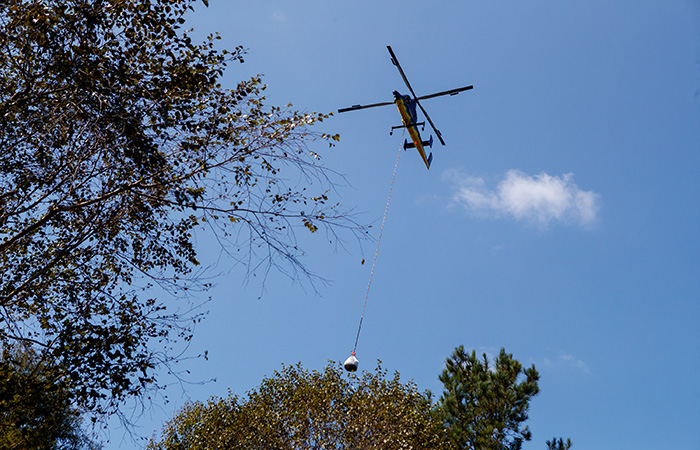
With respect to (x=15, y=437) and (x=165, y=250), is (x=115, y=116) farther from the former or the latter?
(x=15, y=437)

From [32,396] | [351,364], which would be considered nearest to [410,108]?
[351,364]

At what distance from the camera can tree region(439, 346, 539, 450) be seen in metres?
20.8

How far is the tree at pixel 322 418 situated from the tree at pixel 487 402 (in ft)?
8.28

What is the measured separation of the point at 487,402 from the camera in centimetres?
2138

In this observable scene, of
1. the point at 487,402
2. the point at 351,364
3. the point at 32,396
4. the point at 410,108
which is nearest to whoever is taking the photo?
the point at 32,396

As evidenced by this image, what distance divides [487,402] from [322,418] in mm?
8234

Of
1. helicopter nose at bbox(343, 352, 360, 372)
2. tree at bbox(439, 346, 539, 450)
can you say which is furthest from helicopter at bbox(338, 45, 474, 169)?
tree at bbox(439, 346, 539, 450)

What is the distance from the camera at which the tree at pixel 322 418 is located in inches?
620

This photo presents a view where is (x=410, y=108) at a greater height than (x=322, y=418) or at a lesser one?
greater

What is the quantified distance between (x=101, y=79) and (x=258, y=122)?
2.01 m

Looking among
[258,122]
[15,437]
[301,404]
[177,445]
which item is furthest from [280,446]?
[258,122]

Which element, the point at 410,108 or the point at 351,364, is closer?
the point at 351,364

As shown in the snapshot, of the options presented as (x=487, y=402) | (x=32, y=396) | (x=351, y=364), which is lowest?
(x=32, y=396)

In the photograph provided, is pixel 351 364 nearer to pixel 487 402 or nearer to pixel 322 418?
pixel 322 418
